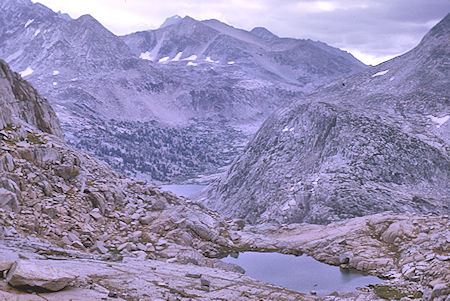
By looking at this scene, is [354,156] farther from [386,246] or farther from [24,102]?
[24,102]

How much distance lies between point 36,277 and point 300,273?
21.2 meters

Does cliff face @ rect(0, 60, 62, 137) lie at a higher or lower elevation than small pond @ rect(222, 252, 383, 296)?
higher

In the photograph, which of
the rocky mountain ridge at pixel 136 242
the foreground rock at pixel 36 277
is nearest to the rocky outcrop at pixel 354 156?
the rocky mountain ridge at pixel 136 242

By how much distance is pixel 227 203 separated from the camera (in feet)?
323

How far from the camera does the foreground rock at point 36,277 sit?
1406cm

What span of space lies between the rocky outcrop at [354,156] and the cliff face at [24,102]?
38.9 m

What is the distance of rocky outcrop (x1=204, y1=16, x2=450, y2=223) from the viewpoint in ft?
217

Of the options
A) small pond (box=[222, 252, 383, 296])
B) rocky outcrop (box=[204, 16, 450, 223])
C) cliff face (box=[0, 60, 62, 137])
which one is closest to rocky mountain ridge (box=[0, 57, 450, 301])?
cliff face (box=[0, 60, 62, 137])

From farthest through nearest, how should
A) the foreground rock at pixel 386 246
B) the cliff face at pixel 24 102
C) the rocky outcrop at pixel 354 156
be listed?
the rocky outcrop at pixel 354 156, the cliff face at pixel 24 102, the foreground rock at pixel 386 246

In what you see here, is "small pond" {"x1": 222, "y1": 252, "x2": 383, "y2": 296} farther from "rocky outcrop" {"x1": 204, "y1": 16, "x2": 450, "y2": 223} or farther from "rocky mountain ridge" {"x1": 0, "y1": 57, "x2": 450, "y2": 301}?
"rocky outcrop" {"x1": 204, "y1": 16, "x2": 450, "y2": 223}

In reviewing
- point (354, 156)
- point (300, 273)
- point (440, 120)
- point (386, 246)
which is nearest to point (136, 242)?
point (300, 273)

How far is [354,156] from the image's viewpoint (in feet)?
248

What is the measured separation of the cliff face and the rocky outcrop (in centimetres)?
3895

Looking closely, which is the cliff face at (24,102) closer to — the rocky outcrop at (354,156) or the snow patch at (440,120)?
the rocky outcrop at (354,156)
